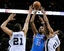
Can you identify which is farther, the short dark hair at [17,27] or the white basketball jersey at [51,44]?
the white basketball jersey at [51,44]

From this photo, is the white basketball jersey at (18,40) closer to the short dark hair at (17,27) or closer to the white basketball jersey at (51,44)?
the short dark hair at (17,27)

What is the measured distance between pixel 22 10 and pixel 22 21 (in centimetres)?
51

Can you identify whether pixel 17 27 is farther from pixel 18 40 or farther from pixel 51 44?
pixel 51 44

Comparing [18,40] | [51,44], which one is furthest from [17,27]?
[51,44]

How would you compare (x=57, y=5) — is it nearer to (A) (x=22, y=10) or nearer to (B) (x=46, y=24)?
(A) (x=22, y=10)

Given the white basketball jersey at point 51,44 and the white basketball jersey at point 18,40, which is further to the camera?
the white basketball jersey at point 51,44

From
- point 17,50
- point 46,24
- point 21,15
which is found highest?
point 21,15

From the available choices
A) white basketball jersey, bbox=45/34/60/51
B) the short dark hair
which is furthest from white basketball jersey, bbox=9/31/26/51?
white basketball jersey, bbox=45/34/60/51

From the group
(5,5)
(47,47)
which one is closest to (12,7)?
(5,5)

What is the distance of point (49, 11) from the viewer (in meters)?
12.3

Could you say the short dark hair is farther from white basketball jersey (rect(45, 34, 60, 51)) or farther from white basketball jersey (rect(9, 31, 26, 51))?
white basketball jersey (rect(45, 34, 60, 51))

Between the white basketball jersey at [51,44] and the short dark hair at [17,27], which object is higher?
the short dark hair at [17,27]

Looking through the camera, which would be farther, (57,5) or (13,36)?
(57,5)

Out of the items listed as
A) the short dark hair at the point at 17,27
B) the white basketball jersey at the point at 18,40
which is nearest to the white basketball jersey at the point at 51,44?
the white basketball jersey at the point at 18,40
